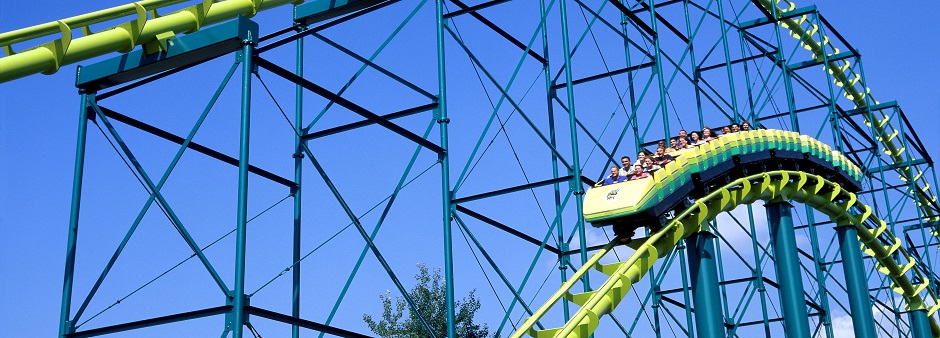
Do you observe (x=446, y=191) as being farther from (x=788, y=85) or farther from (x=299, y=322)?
(x=788, y=85)

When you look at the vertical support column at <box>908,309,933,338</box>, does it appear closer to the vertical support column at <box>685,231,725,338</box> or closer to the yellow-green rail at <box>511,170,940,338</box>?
the yellow-green rail at <box>511,170,940,338</box>

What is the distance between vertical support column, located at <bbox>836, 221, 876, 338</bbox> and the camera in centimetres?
1696

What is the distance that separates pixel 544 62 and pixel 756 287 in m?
5.96

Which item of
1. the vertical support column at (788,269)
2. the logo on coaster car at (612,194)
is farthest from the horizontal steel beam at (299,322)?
the vertical support column at (788,269)

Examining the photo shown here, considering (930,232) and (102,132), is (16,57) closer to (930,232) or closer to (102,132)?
(102,132)

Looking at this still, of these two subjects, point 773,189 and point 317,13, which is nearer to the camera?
point 317,13

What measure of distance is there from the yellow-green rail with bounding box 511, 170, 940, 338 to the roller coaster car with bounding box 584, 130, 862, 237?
18cm

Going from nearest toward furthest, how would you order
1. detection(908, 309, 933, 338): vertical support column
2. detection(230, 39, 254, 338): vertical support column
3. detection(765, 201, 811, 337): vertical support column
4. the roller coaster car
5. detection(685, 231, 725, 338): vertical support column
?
detection(230, 39, 254, 338): vertical support column < the roller coaster car < detection(685, 231, 725, 338): vertical support column < detection(765, 201, 811, 337): vertical support column < detection(908, 309, 933, 338): vertical support column

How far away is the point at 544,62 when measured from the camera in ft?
54.0

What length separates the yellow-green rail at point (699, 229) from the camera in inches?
444

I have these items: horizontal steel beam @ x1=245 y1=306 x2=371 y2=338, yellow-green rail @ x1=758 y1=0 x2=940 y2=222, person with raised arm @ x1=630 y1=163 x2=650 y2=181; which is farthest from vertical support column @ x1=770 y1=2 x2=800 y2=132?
horizontal steel beam @ x1=245 y1=306 x2=371 y2=338

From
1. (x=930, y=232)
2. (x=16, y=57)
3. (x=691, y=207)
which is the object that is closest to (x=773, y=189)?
(x=691, y=207)

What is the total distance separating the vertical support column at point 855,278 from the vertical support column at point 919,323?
411 cm

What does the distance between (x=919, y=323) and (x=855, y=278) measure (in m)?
4.47
